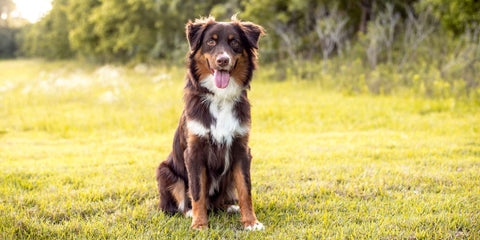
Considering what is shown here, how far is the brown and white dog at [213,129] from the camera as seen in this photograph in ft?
11.5

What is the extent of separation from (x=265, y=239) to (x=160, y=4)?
20362 millimetres

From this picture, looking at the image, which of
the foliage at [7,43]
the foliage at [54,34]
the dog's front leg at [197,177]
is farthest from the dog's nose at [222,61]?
the foliage at [7,43]

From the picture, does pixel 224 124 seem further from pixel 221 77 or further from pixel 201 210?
pixel 201 210

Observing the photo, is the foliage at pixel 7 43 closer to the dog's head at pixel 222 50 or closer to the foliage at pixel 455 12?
the foliage at pixel 455 12

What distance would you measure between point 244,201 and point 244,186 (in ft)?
0.48

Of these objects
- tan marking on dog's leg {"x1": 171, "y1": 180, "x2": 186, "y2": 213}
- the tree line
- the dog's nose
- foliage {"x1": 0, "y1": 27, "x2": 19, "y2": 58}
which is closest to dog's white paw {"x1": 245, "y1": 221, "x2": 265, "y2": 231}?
tan marking on dog's leg {"x1": 171, "y1": 180, "x2": 186, "y2": 213}

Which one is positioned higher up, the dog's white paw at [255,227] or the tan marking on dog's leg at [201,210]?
the tan marking on dog's leg at [201,210]

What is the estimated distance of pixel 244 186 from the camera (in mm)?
3572

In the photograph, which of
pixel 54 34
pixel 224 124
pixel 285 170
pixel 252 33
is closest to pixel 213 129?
pixel 224 124

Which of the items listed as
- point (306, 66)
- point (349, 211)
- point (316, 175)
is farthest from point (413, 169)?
point (306, 66)

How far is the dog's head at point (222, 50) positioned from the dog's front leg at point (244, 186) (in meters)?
0.66

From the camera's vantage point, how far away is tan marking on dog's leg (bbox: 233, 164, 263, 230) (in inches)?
141

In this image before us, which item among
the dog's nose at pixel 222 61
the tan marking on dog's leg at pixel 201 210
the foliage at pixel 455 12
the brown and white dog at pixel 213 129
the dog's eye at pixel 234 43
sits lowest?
the tan marking on dog's leg at pixel 201 210

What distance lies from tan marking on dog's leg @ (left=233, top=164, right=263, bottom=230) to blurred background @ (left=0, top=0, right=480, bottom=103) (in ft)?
26.4
